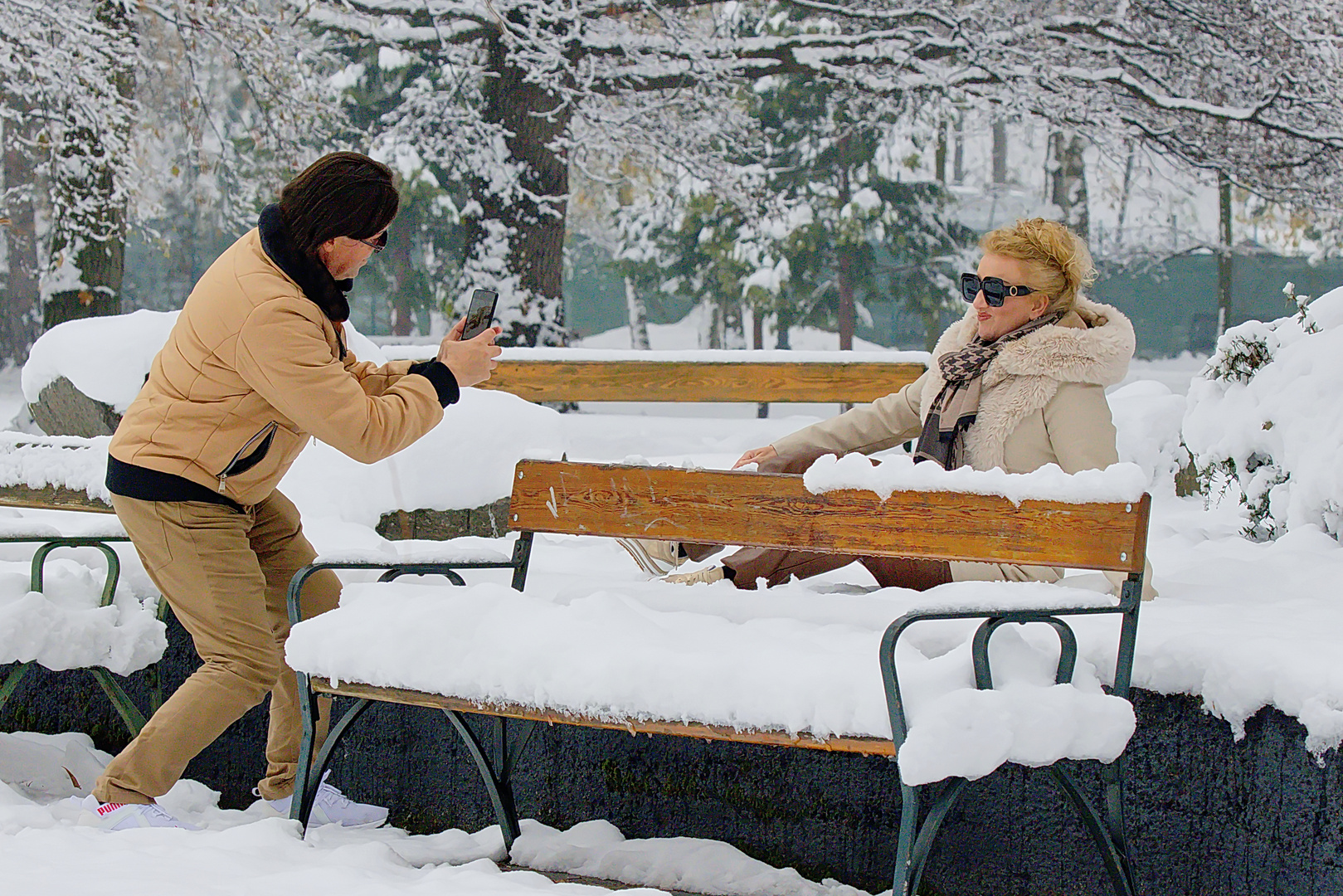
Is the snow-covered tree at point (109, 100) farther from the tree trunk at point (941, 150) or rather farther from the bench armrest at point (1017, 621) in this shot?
the tree trunk at point (941, 150)

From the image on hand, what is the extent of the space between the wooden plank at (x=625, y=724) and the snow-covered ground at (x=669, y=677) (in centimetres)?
5

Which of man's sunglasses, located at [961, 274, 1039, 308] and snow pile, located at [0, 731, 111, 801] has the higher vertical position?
man's sunglasses, located at [961, 274, 1039, 308]

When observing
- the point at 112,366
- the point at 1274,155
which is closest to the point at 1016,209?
the point at 1274,155

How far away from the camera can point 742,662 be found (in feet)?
9.03

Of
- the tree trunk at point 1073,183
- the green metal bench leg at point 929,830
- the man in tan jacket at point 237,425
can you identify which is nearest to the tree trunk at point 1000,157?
the tree trunk at point 1073,183

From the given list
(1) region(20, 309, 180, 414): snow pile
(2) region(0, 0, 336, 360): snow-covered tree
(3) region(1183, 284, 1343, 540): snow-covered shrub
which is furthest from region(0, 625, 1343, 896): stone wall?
(2) region(0, 0, 336, 360): snow-covered tree

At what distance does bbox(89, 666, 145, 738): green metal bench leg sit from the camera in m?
3.81

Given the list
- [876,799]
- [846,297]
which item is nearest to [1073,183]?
[846,297]

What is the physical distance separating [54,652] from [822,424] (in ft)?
7.55

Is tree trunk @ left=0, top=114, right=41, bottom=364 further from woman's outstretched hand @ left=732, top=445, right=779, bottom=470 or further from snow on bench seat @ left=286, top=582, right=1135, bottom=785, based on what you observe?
snow on bench seat @ left=286, top=582, right=1135, bottom=785

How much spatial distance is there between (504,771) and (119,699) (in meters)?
1.23

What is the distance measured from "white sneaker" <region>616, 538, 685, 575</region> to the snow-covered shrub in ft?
7.03

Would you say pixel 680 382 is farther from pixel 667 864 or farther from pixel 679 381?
pixel 667 864

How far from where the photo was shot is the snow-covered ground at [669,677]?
269 centimetres
